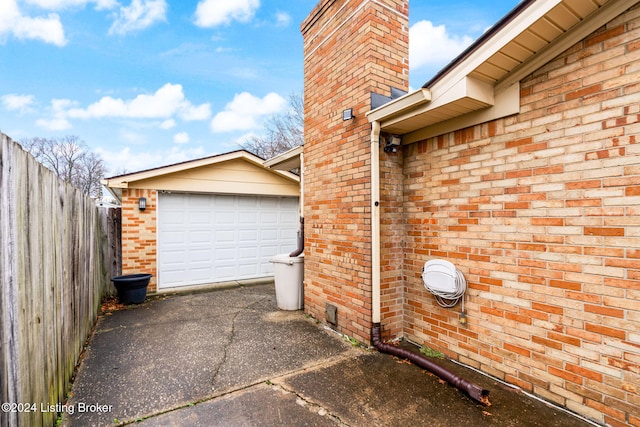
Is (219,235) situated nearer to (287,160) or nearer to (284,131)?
(287,160)

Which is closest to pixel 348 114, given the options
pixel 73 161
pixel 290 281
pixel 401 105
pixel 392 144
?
pixel 392 144

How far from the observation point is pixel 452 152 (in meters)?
3.36

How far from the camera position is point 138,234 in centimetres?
665

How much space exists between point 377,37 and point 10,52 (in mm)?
23135

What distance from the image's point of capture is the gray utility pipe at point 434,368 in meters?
2.59

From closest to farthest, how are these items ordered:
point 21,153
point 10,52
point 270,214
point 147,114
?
point 21,153
point 270,214
point 10,52
point 147,114

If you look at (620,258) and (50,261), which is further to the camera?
(50,261)

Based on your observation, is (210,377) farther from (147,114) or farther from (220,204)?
(147,114)

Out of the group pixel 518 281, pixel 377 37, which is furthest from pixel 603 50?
pixel 377 37

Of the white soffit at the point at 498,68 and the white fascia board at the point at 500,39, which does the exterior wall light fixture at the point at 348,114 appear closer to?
the white soffit at the point at 498,68

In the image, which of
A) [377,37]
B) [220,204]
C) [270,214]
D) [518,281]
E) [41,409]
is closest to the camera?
[41,409]

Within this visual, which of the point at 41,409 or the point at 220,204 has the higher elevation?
the point at 220,204

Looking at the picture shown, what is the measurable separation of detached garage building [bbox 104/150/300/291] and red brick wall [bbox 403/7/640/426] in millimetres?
5325

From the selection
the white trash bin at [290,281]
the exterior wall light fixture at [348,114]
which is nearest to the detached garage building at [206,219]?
the white trash bin at [290,281]
